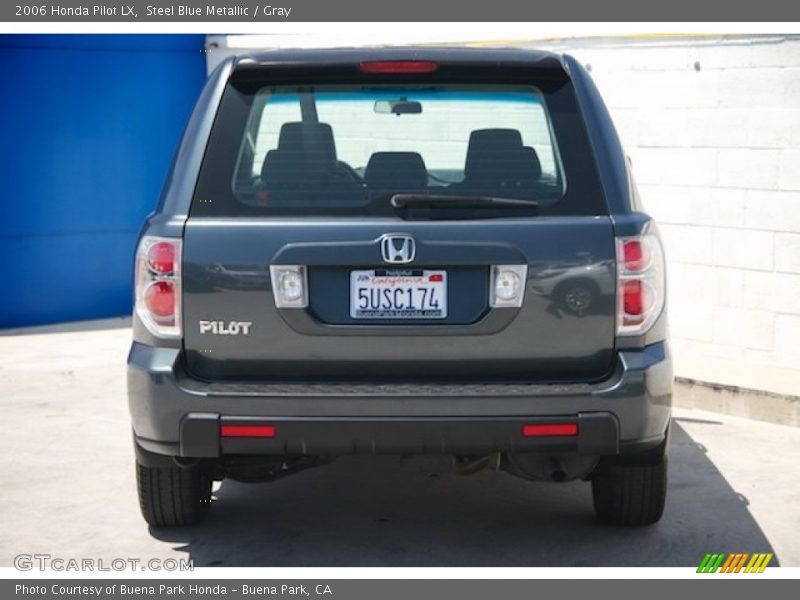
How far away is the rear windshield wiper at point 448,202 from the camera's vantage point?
4723 millimetres

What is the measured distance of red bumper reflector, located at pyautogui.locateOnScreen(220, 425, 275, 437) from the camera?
15.3 feet

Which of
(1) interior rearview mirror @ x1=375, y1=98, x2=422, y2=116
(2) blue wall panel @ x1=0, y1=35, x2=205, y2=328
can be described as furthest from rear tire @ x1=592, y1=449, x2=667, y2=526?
Result: (2) blue wall panel @ x1=0, y1=35, x2=205, y2=328

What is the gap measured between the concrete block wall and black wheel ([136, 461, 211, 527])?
3.58 meters

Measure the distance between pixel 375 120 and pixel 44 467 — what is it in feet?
15.5

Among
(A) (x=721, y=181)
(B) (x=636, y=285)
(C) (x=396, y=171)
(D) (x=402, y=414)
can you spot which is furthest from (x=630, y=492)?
(A) (x=721, y=181)

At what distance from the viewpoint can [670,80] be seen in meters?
9.10

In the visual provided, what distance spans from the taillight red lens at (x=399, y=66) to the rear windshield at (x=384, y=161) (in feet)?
0.21

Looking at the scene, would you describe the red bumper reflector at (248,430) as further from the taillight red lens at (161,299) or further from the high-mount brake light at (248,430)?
the taillight red lens at (161,299)

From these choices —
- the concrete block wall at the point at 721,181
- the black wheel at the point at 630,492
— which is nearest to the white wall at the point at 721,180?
the concrete block wall at the point at 721,181

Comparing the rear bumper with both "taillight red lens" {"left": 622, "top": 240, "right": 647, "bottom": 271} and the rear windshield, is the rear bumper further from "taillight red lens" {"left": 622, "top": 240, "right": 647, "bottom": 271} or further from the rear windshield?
the rear windshield

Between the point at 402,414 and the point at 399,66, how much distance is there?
1.22 meters

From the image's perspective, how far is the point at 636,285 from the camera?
472 cm

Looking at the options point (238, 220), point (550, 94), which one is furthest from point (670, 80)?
point (238, 220)

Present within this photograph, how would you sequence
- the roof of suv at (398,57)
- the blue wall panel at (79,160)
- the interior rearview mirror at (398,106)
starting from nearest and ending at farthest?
1. the roof of suv at (398,57)
2. the interior rearview mirror at (398,106)
3. the blue wall panel at (79,160)
